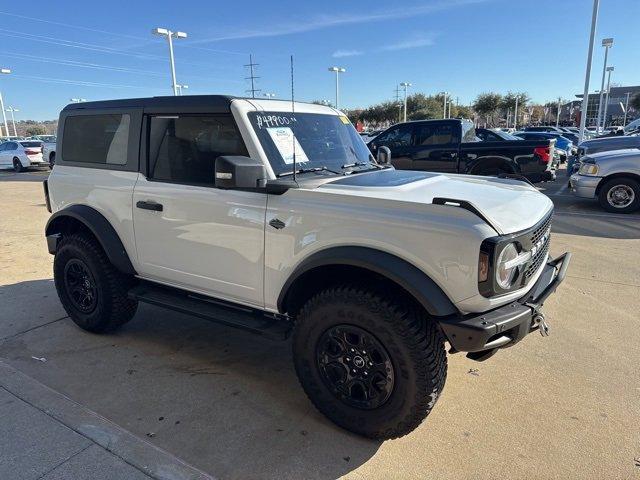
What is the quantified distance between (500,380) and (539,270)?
89 centimetres

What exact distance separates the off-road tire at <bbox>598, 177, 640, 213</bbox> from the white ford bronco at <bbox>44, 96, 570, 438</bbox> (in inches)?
276

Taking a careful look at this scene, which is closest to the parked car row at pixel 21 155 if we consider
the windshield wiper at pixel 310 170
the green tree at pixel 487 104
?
the windshield wiper at pixel 310 170

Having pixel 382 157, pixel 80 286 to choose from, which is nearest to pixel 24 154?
pixel 80 286

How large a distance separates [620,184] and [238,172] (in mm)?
9091

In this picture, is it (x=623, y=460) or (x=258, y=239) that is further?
(x=258, y=239)

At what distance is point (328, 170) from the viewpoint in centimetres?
345

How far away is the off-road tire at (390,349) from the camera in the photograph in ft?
8.24

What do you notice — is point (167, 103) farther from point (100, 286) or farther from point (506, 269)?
point (506, 269)

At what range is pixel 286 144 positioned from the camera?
3.31 meters

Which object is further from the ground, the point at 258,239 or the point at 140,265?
the point at 258,239

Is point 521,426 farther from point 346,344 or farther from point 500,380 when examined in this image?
point 346,344

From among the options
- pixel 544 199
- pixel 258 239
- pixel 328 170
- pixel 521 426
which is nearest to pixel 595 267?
pixel 544 199

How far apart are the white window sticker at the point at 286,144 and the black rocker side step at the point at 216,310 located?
1.07m

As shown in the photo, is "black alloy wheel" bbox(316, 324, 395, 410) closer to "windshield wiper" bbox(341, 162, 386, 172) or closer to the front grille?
the front grille
